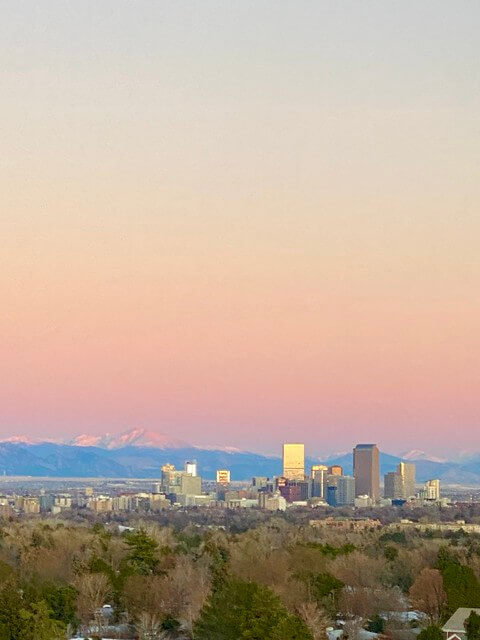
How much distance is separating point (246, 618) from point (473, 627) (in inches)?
389

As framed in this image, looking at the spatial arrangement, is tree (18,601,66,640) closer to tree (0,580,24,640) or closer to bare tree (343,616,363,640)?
tree (0,580,24,640)

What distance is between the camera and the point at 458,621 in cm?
5388

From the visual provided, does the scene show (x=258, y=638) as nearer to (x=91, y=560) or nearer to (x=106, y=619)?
(x=106, y=619)

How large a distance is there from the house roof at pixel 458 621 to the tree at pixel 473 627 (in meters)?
2.06

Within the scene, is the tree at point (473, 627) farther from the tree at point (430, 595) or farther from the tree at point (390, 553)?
the tree at point (390, 553)

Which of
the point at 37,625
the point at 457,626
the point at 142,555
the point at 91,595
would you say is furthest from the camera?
the point at 142,555

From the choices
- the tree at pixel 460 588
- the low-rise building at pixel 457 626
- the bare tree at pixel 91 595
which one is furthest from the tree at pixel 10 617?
the tree at pixel 460 588

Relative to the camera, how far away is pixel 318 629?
55656mm

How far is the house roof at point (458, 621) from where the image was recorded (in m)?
52.9

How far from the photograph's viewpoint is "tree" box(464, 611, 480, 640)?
49.7m

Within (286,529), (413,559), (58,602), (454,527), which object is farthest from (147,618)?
(454,527)

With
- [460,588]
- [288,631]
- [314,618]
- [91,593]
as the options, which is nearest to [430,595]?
[460,588]

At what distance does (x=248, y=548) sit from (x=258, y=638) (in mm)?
39806

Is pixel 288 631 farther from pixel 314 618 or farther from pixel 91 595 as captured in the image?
pixel 91 595
